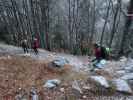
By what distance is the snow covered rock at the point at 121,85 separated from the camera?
7.16 meters

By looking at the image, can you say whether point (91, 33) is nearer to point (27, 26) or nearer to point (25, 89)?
point (27, 26)

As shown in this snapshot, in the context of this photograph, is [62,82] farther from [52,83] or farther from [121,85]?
[121,85]

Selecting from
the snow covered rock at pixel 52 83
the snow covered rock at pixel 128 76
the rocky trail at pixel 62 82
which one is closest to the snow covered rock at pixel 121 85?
the rocky trail at pixel 62 82

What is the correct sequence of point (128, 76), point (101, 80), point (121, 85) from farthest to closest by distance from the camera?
point (128, 76), point (101, 80), point (121, 85)

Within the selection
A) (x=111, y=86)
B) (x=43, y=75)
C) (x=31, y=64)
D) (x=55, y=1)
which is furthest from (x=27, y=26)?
(x=111, y=86)

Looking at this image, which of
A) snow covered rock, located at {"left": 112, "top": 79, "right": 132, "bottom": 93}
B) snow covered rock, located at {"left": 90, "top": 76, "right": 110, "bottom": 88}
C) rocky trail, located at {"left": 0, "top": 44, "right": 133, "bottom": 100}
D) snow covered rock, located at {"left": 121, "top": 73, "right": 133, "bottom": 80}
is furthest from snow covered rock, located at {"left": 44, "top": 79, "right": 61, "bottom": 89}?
snow covered rock, located at {"left": 121, "top": 73, "right": 133, "bottom": 80}

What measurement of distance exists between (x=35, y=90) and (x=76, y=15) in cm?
926

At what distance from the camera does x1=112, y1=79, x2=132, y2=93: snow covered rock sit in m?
7.16

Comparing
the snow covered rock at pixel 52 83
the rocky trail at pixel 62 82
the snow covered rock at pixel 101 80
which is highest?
the snow covered rock at pixel 101 80

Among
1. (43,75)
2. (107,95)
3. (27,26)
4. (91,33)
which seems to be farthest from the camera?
(91,33)

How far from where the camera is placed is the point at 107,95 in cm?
718

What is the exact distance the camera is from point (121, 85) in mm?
7336

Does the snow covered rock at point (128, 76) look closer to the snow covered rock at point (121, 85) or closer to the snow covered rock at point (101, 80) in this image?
the snow covered rock at point (121, 85)

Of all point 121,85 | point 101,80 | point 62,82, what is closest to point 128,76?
point 121,85
